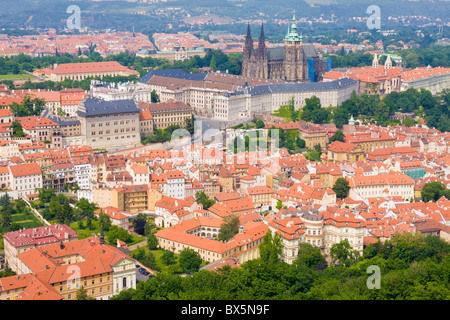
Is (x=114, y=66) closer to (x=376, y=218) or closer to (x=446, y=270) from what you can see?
(x=376, y=218)

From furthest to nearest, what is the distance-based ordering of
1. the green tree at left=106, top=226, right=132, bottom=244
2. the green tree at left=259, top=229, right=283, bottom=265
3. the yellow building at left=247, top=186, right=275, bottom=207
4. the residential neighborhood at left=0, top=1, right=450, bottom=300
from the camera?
the yellow building at left=247, top=186, right=275, bottom=207, the green tree at left=106, top=226, right=132, bottom=244, the green tree at left=259, top=229, right=283, bottom=265, the residential neighborhood at left=0, top=1, right=450, bottom=300

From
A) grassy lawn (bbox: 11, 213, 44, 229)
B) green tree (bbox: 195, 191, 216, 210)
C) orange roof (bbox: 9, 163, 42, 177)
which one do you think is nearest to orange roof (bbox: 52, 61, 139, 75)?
orange roof (bbox: 9, 163, 42, 177)

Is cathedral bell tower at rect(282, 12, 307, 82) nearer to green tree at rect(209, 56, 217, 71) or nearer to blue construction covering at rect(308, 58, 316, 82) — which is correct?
blue construction covering at rect(308, 58, 316, 82)

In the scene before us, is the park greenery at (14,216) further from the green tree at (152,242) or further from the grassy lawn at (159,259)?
the grassy lawn at (159,259)

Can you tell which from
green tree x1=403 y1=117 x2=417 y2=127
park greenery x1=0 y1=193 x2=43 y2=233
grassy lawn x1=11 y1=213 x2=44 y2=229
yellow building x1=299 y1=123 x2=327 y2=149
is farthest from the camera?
green tree x1=403 y1=117 x2=417 y2=127

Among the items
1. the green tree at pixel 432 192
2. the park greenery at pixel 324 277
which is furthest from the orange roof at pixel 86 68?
the park greenery at pixel 324 277
